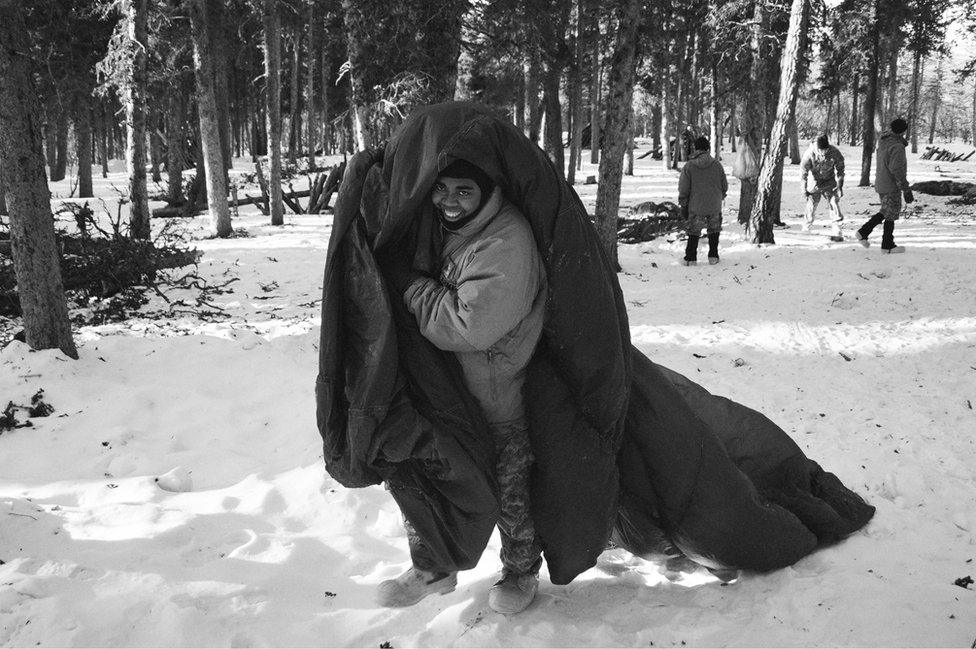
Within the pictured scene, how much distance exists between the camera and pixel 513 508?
268cm

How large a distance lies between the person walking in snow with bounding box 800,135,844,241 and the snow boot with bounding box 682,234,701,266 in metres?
2.63

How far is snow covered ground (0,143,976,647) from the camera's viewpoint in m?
2.62

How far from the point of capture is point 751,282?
30.0 ft

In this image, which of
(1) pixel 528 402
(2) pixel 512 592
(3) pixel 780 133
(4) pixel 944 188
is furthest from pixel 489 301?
(4) pixel 944 188

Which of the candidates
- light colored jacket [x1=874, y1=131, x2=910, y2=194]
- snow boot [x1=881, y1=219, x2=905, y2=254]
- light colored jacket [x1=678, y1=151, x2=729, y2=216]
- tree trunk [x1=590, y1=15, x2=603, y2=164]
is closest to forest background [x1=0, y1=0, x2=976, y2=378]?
tree trunk [x1=590, y1=15, x2=603, y2=164]

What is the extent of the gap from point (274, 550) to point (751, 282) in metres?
7.74

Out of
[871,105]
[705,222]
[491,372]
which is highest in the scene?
[871,105]

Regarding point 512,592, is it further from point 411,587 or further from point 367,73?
point 367,73

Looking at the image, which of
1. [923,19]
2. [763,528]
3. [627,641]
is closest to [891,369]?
A: [763,528]

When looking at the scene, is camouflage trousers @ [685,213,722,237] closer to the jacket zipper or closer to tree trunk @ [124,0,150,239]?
the jacket zipper

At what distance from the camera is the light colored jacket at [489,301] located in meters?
2.26

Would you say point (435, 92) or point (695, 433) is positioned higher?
point (435, 92)

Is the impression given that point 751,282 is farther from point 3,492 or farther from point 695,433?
point 3,492

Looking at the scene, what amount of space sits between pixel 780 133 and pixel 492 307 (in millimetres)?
10392
